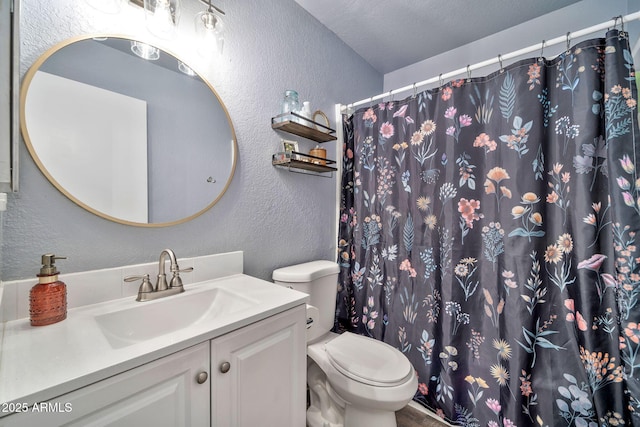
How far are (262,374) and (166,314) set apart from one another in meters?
0.42

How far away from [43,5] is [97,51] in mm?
157

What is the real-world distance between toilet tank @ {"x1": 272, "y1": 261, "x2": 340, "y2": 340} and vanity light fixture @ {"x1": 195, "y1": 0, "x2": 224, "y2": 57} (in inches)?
44.8

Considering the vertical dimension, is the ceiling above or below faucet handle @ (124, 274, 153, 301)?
above

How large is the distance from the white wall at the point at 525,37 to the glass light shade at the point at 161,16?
173cm

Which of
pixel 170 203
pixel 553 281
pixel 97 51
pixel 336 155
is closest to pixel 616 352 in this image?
pixel 553 281

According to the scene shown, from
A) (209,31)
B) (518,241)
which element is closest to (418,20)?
(209,31)

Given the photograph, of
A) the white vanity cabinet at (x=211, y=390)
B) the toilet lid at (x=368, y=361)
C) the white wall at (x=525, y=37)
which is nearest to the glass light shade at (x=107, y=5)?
the white vanity cabinet at (x=211, y=390)

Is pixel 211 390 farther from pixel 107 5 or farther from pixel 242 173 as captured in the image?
pixel 107 5

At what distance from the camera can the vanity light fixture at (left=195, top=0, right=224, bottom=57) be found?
3.46 feet

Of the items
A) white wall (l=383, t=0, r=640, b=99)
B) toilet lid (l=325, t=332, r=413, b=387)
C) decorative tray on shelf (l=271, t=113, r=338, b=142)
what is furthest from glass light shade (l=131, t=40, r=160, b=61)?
white wall (l=383, t=0, r=640, b=99)

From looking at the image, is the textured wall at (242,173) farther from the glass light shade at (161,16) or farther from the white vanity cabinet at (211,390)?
the white vanity cabinet at (211,390)

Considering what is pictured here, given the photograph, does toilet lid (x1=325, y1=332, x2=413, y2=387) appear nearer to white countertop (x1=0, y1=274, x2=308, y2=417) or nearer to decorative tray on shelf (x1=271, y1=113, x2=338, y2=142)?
white countertop (x1=0, y1=274, x2=308, y2=417)

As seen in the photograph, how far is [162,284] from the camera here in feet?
3.06

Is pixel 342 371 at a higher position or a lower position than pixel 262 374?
lower
